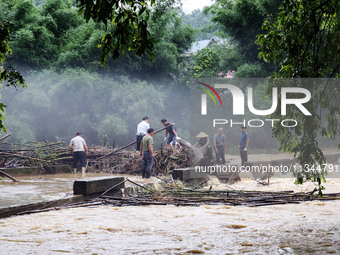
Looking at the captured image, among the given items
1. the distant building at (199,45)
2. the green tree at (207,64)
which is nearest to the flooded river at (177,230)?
the green tree at (207,64)

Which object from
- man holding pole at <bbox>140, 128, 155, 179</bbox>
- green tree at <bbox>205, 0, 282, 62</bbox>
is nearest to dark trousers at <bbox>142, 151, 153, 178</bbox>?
man holding pole at <bbox>140, 128, 155, 179</bbox>

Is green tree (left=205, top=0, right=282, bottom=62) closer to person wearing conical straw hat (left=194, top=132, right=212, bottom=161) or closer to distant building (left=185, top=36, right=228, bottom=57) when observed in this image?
distant building (left=185, top=36, right=228, bottom=57)

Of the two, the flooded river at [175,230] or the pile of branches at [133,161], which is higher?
the pile of branches at [133,161]

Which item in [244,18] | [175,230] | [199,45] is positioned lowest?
[175,230]

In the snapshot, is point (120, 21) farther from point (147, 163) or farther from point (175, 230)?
point (147, 163)

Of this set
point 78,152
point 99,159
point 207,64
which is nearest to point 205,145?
point 99,159

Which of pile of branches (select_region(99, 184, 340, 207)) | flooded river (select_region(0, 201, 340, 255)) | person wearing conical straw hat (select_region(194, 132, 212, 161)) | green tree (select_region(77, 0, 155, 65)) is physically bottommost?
flooded river (select_region(0, 201, 340, 255))

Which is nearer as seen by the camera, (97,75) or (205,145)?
(205,145)

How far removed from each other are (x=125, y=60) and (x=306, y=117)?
21.6m

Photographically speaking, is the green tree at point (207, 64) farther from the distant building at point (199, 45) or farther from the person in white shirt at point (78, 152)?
the person in white shirt at point (78, 152)

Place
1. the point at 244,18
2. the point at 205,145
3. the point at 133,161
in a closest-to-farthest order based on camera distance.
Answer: the point at 205,145 → the point at 133,161 → the point at 244,18

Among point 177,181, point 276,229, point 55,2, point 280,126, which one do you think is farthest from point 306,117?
point 55,2

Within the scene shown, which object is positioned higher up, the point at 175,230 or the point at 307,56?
the point at 307,56

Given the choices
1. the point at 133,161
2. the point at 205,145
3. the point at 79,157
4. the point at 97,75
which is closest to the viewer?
the point at 79,157
